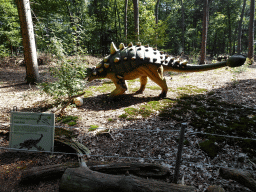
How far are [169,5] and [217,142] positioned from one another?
34739 mm

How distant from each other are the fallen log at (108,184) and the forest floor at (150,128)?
0.41 m

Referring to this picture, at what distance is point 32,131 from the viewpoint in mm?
2812

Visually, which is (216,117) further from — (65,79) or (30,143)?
(30,143)

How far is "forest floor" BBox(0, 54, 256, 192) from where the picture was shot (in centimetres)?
254

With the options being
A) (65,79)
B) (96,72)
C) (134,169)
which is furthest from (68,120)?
(134,169)

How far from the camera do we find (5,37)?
40.5 feet

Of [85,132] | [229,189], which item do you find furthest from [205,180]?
[85,132]

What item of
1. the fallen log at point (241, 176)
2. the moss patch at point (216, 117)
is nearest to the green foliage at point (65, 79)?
the moss patch at point (216, 117)

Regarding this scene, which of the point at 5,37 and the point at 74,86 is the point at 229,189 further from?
the point at 5,37

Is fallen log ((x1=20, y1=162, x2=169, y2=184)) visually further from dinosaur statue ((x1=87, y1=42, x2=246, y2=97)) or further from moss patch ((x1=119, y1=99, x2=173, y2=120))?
dinosaur statue ((x1=87, y1=42, x2=246, y2=97))

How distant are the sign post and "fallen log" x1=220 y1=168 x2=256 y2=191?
3.05m

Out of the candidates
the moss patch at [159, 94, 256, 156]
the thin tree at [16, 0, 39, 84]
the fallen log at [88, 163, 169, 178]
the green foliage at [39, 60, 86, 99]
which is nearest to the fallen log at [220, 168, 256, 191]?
the moss patch at [159, 94, 256, 156]

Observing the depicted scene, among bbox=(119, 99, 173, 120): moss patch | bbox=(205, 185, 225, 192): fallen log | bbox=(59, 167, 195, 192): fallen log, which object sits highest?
bbox=(119, 99, 173, 120): moss patch

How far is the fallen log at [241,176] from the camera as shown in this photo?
2175 millimetres
